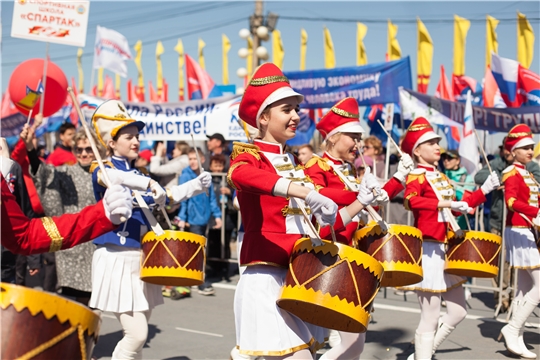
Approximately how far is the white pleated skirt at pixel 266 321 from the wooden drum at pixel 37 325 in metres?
1.37

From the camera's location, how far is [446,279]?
6.00 metres

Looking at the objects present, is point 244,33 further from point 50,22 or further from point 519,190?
point 519,190

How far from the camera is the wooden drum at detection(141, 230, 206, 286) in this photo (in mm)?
4785

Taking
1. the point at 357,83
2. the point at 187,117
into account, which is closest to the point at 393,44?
the point at 357,83

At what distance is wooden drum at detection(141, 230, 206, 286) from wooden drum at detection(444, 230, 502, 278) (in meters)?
2.34

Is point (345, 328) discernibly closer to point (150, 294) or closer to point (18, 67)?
point (150, 294)

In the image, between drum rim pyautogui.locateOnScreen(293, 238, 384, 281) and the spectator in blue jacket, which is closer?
drum rim pyautogui.locateOnScreen(293, 238, 384, 281)

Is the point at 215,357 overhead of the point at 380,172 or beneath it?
beneath

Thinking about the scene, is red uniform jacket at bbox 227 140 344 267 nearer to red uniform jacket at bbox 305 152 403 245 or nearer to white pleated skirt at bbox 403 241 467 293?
red uniform jacket at bbox 305 152 403 245

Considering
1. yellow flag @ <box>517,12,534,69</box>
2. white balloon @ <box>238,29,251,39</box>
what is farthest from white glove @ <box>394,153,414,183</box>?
white balloon @ <box>238,29,251,39</box>

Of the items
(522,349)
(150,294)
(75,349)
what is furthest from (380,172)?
(75,349)

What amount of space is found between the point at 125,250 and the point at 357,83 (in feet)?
29.8

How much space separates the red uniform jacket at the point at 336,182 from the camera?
456 cm

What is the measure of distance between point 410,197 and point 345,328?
2727 millimetres
